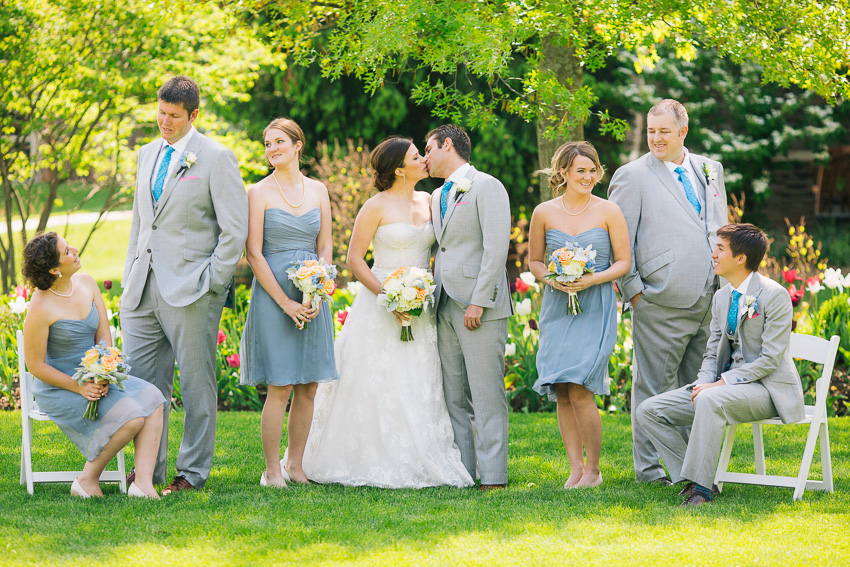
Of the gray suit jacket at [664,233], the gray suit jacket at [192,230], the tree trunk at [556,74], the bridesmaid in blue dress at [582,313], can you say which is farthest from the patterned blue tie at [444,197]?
the tree trunk at [556,74]

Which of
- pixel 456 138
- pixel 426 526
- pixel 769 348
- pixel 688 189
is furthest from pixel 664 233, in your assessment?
pixel 426 526

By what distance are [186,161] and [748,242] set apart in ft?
9.91

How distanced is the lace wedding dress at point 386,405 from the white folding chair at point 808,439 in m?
1.48

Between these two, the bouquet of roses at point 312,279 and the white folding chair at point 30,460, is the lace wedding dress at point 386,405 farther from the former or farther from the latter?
the white folding chair at point 30,460

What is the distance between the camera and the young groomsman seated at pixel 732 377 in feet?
14.9

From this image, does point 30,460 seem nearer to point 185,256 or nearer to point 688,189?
point 185,256

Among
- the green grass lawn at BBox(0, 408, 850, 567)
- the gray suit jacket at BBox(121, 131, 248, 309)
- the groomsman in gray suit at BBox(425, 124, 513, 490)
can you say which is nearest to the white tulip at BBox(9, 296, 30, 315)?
the green grass lawn at BBox(0, 408, 850, 567)

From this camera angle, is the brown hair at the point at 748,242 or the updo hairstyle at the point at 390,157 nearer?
the brown hair at the point at 748,242

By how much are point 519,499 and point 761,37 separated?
407cm

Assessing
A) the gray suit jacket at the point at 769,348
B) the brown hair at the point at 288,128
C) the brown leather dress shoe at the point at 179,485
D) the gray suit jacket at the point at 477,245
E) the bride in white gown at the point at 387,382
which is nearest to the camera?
the gray suit jacket at the point at 769,348

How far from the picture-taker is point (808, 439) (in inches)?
183

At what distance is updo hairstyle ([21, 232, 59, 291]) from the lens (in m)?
4.64

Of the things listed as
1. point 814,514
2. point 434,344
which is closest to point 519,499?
point 434,344

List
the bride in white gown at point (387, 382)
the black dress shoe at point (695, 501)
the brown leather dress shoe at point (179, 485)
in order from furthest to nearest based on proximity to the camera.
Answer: the bride in white gown at point (387, 382) < the brown leather dress shoe at point (179, 485) < the black dress shoe at point (695, 501)
